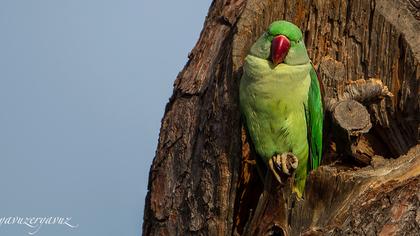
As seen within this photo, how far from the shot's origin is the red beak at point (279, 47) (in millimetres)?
2979

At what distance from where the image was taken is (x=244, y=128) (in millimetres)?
3197

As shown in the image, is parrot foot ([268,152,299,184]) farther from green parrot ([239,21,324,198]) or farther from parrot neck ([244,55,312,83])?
parrot neck ([244,55,312,83])

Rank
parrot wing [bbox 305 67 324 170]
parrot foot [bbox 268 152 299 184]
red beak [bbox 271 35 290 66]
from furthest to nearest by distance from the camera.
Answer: parrot wing [bbox 305 67 324 170], red beak [bbox 271 35 290 66], parrot foot [bbox 268 152 299 184]

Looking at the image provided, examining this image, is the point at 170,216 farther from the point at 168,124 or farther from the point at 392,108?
the point at 392,108

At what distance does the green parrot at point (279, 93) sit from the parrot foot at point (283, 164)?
20 millimetres

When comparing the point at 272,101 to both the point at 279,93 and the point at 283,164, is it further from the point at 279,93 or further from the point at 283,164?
the point at 283,164

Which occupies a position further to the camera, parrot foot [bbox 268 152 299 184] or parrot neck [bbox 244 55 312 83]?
parrot neck [bbox 244 55 312 83]

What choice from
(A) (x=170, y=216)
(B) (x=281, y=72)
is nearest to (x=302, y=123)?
(B) (x=281, y=72)

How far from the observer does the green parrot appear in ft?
9.89

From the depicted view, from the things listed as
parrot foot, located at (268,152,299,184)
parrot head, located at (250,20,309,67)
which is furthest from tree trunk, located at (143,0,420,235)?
parrot head, located at (250,20,309,67)

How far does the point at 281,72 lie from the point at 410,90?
2.01ft

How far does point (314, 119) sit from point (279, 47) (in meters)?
0.36

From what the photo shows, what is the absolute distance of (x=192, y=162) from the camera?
3.31 metres

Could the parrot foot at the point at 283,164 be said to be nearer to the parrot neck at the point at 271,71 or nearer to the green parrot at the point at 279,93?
the green parrot at the point at 279,93
